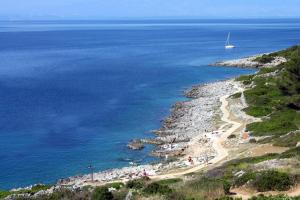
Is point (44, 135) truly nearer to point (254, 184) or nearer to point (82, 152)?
point (82, 152)

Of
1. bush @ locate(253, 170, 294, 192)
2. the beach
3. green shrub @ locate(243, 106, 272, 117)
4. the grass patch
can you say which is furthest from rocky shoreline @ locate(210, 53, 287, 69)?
bush @ locate(253, 170, 294, 192)

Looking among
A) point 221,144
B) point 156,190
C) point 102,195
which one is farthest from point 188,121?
point 102,195

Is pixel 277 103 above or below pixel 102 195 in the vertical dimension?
below

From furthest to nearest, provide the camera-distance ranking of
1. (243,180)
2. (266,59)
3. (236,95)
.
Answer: (266,59) < (236,95) < (243,180)

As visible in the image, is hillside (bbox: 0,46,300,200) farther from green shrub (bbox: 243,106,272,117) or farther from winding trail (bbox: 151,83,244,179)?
winding trail (bbox: 151,83,244,179)

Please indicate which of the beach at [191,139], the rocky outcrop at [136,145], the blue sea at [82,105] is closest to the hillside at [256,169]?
the beach at [191,139]

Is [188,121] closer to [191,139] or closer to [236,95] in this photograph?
[191,139]

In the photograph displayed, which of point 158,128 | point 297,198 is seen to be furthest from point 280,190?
point 158,128

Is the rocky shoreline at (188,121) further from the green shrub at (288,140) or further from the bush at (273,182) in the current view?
the bush at (273,182)

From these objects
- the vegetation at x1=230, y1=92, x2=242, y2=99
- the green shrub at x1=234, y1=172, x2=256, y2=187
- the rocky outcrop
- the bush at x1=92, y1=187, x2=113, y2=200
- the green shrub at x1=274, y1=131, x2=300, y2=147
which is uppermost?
the bush at x1=92, y1=187, x2=113, y2=200
